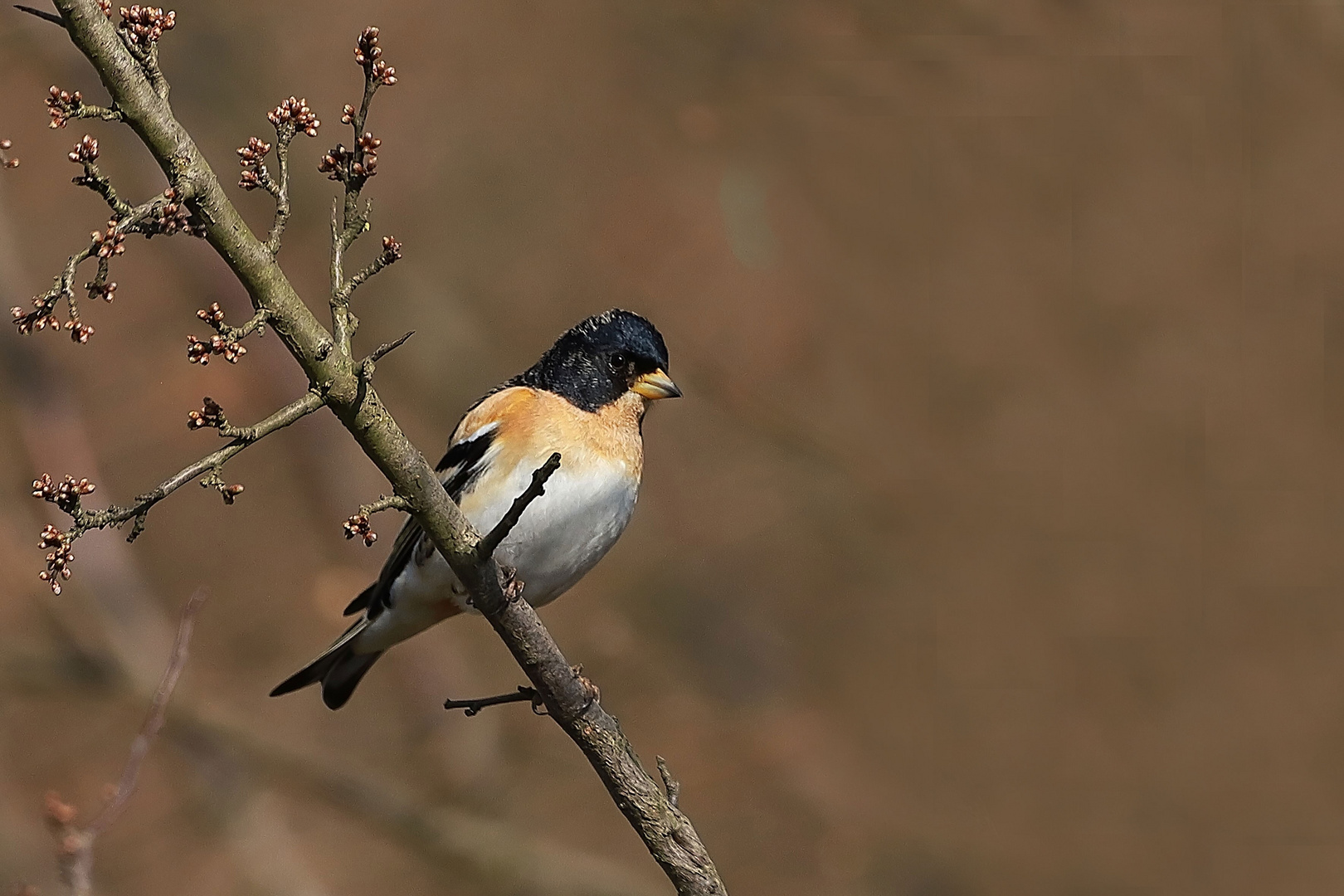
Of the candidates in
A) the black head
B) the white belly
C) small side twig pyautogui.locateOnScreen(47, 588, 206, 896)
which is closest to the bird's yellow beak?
the black head

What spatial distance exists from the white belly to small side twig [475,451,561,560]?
1.30 meters

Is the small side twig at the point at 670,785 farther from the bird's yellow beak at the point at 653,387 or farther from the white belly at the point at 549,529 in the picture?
the bird's yellow beak at the point at 653,387

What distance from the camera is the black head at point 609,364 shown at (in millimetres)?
5027

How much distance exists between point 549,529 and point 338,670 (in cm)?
153

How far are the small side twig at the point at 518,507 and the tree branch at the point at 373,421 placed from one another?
7 cm

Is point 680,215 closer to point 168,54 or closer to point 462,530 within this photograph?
point 168,54

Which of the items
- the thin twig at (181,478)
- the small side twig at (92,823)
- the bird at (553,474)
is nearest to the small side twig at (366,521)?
the thin twig at (181,478)

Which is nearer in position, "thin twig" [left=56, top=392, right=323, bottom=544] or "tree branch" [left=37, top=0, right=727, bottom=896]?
"thin twig" [left=56, top=392, right=323, bottom=544]

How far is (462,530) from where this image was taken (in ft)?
11.0

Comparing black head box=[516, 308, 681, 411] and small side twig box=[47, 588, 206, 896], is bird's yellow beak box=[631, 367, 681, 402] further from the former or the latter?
small side twig box=[47, 588, 206, 896]

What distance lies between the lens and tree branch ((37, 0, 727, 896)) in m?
2.65

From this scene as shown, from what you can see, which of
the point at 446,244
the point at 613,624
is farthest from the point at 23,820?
the point at 446,244

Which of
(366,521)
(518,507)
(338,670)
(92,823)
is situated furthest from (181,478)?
(338,670)

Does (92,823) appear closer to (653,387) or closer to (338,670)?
(338,670)
